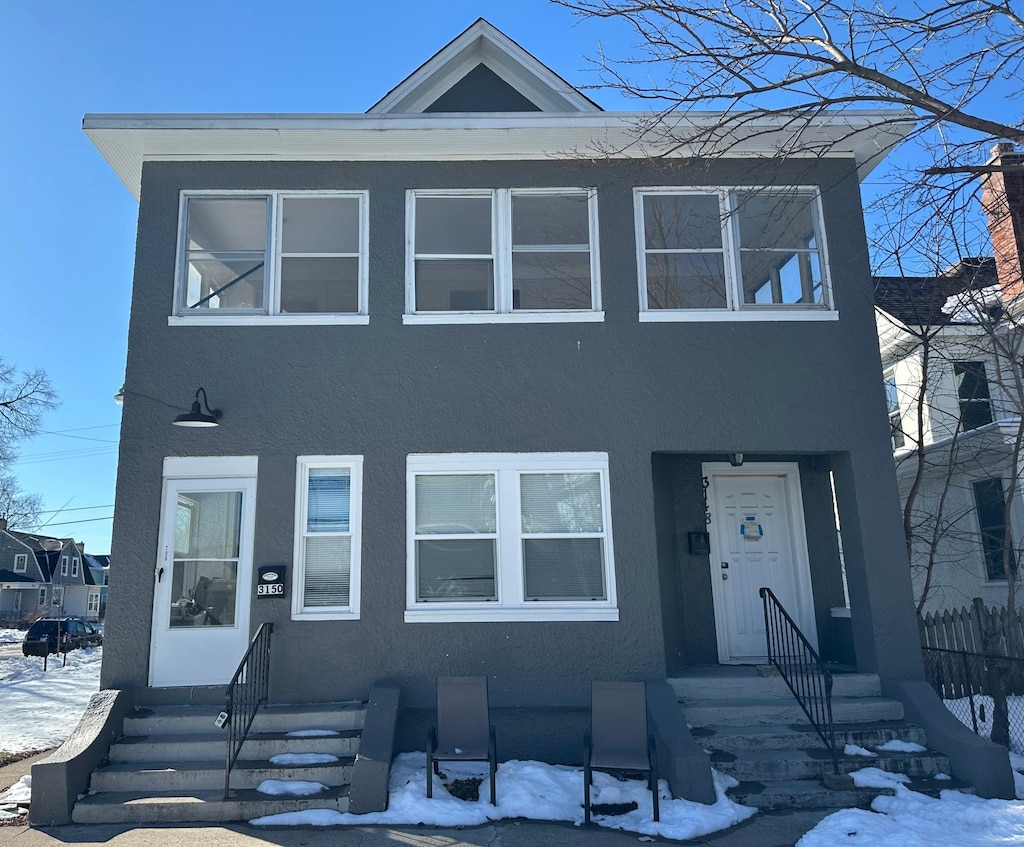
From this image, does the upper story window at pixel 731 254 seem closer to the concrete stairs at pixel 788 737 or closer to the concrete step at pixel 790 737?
the concrete stairs at pixel 788 737

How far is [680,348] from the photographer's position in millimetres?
8742

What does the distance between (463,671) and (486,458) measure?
2079 mm

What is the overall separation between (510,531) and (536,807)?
2.69m

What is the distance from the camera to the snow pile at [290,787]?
6.56 m

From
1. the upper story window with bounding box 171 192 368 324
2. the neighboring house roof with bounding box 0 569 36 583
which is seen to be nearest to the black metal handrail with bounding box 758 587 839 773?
the upper story window with bounding box 171 192 368 324

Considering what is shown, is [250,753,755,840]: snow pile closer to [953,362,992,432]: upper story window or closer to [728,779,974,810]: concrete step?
[728,779,974,810]: concrete step

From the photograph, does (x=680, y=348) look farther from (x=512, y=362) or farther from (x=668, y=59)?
(x=668, y=59)

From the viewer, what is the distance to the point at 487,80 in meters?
9.94

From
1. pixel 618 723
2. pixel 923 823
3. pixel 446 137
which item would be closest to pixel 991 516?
pixel 923 823

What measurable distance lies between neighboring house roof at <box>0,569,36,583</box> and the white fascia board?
5007cm

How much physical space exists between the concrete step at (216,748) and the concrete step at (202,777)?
30cm

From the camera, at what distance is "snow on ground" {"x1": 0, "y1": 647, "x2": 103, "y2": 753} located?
1055 cm

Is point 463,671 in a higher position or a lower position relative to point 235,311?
lower

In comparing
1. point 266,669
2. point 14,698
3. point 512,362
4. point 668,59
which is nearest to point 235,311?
point 512,362
